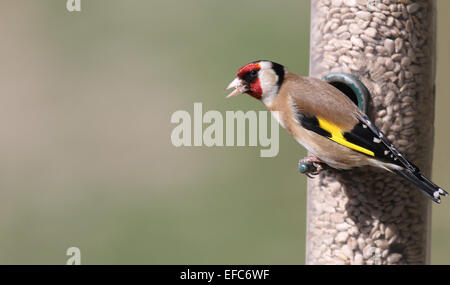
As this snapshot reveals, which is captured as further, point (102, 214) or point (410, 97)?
point (102, 214)

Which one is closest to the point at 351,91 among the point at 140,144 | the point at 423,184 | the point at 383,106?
the point at 383,106

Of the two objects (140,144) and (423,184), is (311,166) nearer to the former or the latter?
(423,184)

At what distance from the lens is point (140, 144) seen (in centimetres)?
926

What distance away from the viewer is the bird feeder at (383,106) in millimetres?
4418

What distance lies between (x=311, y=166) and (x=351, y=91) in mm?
444

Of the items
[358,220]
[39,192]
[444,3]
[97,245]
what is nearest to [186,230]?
[97,245]

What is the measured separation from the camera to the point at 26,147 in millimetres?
9500

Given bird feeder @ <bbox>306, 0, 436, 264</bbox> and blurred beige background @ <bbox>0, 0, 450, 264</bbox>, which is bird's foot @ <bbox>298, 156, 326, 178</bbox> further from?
blurred beige background @ <bbox>0, 0, 450, 264</bbox>

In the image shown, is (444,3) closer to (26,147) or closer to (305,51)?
(305,51)

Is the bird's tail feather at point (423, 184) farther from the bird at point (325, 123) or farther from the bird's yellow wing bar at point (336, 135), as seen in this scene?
the bird's yellow wing bar at point (336, 135)

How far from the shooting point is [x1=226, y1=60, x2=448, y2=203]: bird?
4.14 meters

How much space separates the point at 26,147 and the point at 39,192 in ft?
2.84

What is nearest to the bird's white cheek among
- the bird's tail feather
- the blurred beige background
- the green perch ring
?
the green perch ring

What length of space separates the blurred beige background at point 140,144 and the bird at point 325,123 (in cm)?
206
